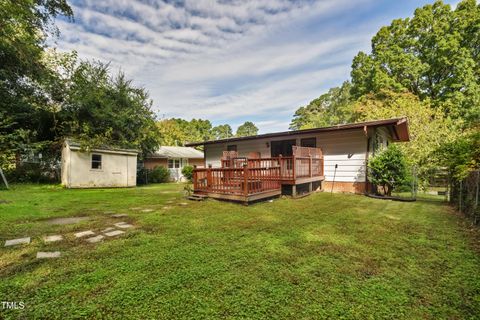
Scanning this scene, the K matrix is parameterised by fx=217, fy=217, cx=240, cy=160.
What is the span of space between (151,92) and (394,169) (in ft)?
57.3

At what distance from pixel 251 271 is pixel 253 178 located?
4.72 m

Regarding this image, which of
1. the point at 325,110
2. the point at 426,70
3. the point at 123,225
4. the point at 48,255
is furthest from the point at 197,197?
the point at 325,110

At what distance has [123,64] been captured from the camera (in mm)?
16250

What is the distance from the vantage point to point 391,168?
761 centimetres

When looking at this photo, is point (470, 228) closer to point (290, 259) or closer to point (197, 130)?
point (290, 259)

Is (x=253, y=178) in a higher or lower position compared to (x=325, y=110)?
lower

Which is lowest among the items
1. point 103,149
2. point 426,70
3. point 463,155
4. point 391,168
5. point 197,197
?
Answer: point 197,197

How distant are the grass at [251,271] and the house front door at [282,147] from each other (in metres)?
6.49

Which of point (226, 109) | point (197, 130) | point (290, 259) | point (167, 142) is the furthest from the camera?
point (197, 130)

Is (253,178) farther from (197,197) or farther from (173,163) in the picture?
(173,163)

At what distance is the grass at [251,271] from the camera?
186 cm

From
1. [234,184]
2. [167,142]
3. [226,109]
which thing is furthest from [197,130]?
[234,184]

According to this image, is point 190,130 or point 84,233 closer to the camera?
point 84,233

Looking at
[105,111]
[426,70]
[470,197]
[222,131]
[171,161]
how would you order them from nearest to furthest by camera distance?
[470,197], [105,111], [426,70], [171,161], [222,131]
